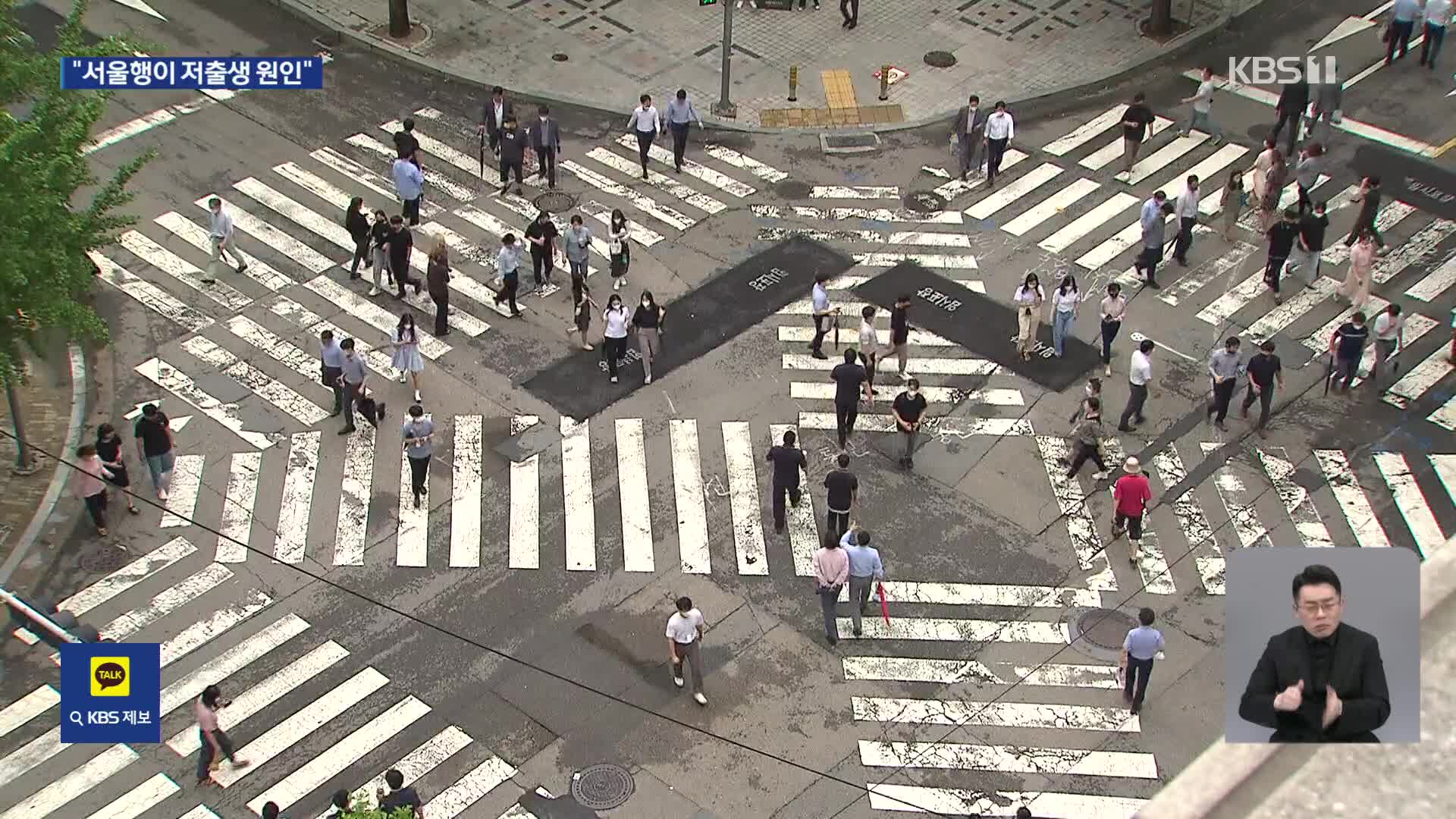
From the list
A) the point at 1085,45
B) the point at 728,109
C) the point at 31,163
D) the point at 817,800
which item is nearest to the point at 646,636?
the point at 817,800

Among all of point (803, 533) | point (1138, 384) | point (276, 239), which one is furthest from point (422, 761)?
point (276, 239)

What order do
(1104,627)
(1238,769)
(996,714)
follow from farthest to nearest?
(1104,627) < (996,714) < (1238,769)

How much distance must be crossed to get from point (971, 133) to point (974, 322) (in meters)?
4.38

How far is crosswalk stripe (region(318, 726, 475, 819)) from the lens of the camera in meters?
18.3

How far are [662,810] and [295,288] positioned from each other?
11831 mm

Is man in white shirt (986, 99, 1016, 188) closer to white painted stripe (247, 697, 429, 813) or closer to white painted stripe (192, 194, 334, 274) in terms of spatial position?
white painted stripe (192, 194, 334, 274)

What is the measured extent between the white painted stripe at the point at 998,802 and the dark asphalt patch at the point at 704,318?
784cm

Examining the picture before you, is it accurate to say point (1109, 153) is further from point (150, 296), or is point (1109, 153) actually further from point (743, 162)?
point (150, 296)

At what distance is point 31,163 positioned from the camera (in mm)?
20719

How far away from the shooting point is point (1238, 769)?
5441 millimetres

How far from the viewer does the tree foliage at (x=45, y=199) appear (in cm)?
2053

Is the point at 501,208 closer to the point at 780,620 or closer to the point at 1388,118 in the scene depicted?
the point at 780,620

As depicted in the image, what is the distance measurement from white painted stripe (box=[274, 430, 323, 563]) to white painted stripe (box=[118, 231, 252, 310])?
3.67m

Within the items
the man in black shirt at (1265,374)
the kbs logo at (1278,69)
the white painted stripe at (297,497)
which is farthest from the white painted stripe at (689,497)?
the kbs logo at (1278,69)
